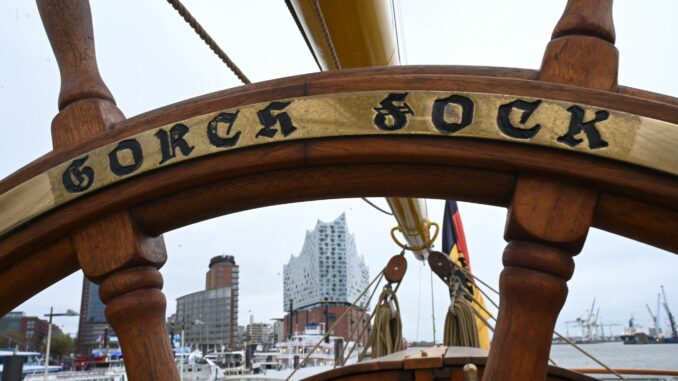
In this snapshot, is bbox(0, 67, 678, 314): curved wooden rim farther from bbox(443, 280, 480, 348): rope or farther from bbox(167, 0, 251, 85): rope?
bbox(443, 280, 480, 348): rope

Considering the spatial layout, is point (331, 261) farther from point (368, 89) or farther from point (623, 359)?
point (368, 89)

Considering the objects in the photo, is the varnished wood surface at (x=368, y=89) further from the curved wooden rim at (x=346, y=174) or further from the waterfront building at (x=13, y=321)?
the waterfront building at (x=13, y=321)

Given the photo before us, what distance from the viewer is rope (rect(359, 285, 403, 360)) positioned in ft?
10.4

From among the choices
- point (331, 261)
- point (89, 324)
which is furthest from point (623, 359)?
point (89, 324)

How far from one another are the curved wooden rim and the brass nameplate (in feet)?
0.06

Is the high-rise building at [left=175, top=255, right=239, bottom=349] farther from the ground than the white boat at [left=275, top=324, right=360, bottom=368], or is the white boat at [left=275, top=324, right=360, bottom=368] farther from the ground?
the high-rise building at [left=175, top=255, right=239, bottom=349]

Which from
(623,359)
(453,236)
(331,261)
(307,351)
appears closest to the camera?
(453,236)

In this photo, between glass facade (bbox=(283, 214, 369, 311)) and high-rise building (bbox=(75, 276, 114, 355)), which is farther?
glass facade (bbox=(283, 214, 369, 311))

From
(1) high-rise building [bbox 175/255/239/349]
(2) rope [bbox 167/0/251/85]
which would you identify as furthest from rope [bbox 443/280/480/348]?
(1) high-rise building [bbox 175/255/239/349]

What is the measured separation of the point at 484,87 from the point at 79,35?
899 millimetres

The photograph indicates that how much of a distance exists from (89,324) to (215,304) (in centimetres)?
1619

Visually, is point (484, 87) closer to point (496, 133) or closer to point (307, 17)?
point (496, 133)

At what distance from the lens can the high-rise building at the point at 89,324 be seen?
55.0 metres

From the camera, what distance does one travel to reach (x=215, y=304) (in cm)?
5750
